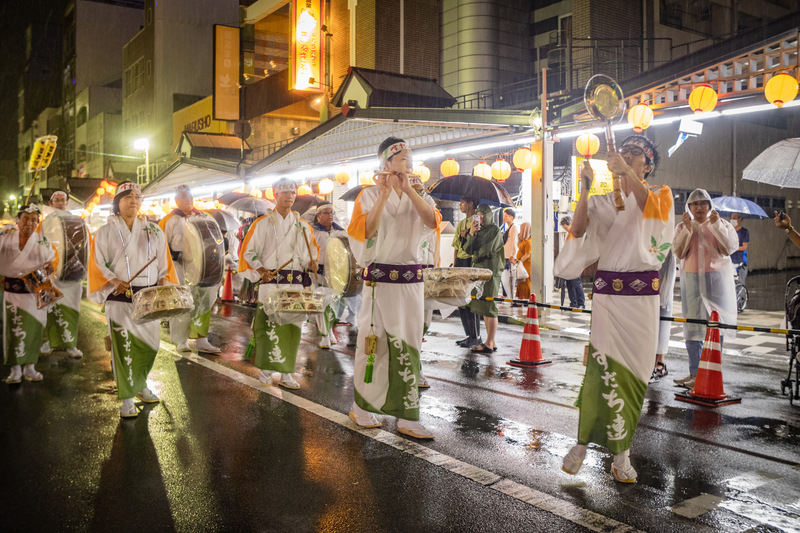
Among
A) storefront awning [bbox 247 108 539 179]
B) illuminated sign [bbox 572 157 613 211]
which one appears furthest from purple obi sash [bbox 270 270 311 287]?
illuminated sign [bbox 572 157 613 211]

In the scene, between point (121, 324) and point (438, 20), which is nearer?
point (121, 324)

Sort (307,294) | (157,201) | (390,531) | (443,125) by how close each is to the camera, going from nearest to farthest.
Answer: (390,531) < (307,294) < (443,125) < (157,201)

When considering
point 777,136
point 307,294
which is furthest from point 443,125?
point 777,136

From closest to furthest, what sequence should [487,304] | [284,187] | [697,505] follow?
[697,505] → [284,187] → [487,304]

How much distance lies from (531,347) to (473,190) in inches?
108

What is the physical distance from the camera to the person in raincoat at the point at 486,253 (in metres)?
9.77

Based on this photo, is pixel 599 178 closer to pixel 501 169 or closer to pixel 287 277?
pixel 501 169

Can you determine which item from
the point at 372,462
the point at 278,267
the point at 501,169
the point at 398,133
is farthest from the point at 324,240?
the point at 398,133

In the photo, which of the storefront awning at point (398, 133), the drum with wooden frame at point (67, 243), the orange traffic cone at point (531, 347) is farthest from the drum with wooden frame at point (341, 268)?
the storefront awning at point (398, 133)

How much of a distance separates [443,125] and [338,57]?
15.9m

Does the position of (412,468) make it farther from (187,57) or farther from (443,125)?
(187,57)

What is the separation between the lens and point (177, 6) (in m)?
48.5

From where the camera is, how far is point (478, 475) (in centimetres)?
461

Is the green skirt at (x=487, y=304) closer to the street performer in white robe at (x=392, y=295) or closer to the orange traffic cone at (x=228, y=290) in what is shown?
the street performer in white robe at (x=392, y=295)
